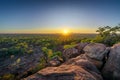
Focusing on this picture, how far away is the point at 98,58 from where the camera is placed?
1956 centimetres

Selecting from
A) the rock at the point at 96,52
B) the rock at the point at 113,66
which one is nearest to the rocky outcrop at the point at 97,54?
the rock at the point at 96,52

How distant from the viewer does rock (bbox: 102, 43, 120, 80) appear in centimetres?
1732

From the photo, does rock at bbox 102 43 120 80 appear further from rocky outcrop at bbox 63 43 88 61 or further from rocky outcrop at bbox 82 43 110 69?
rocky outcrop at bbox 63 43 88 61

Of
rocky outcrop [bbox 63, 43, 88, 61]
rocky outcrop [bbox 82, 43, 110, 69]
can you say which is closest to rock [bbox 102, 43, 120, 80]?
rocky outcrop [bbox 82, 43, 110, 69]

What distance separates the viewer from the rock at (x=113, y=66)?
17.3 meters

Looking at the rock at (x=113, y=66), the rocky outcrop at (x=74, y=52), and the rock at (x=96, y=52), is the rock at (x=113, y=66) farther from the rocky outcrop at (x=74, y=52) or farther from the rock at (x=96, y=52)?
the rocky outcrop at (x=74, y=52)

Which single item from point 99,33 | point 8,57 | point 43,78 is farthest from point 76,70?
point 8,57

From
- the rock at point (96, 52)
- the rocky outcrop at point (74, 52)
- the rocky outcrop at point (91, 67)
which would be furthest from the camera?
the rocky outcrop at point (74, 52)

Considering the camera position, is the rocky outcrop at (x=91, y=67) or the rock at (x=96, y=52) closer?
the rocky outcrop at (x=91, y=67)

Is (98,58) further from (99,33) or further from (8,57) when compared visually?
(8,57)

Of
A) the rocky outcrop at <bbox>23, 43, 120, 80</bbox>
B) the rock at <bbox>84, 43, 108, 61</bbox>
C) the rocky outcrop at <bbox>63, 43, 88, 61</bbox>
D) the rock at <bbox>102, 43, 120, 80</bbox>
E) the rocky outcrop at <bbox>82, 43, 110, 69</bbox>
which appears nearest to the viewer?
the rocky outcrop at <bbox>23, 43, 120, 80</bbox>

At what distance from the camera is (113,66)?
58.3 ft

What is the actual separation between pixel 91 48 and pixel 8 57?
55.1 metres

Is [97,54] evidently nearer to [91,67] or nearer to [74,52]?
[74,52]
